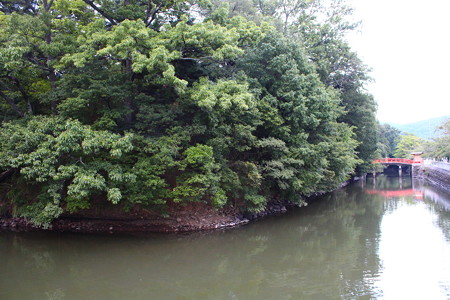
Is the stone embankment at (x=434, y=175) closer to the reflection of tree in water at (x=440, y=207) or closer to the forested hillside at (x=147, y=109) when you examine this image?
the reflection of tree in water at (x=440, y=207)

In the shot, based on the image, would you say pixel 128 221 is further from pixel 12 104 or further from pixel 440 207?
pixel 440 207

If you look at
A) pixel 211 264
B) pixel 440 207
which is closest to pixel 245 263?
pixel 211 264

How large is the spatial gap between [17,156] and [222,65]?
8.30 metres

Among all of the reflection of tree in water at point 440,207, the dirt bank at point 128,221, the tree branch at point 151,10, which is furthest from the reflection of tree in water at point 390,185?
the tree branch at point 151,10

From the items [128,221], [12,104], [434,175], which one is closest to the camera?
[12,104]

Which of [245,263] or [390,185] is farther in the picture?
[390,185]

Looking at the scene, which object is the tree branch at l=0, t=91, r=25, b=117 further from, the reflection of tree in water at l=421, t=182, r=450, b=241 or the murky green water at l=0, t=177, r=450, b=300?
the reflection of tree in water at l=421, t=182, r=450, b=241

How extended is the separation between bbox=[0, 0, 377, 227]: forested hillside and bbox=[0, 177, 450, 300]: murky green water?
1.27 m

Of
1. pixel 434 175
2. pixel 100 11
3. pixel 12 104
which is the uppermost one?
pixel 100 11

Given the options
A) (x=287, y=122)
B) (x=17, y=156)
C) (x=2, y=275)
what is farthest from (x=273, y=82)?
(x=2, y=275)

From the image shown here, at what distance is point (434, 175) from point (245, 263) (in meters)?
28.3

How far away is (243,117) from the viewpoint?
12.4 metres

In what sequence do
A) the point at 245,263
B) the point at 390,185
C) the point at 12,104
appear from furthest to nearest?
the point at 390,185, the point at 12,104, the point at 245,263

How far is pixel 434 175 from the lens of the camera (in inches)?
1192
